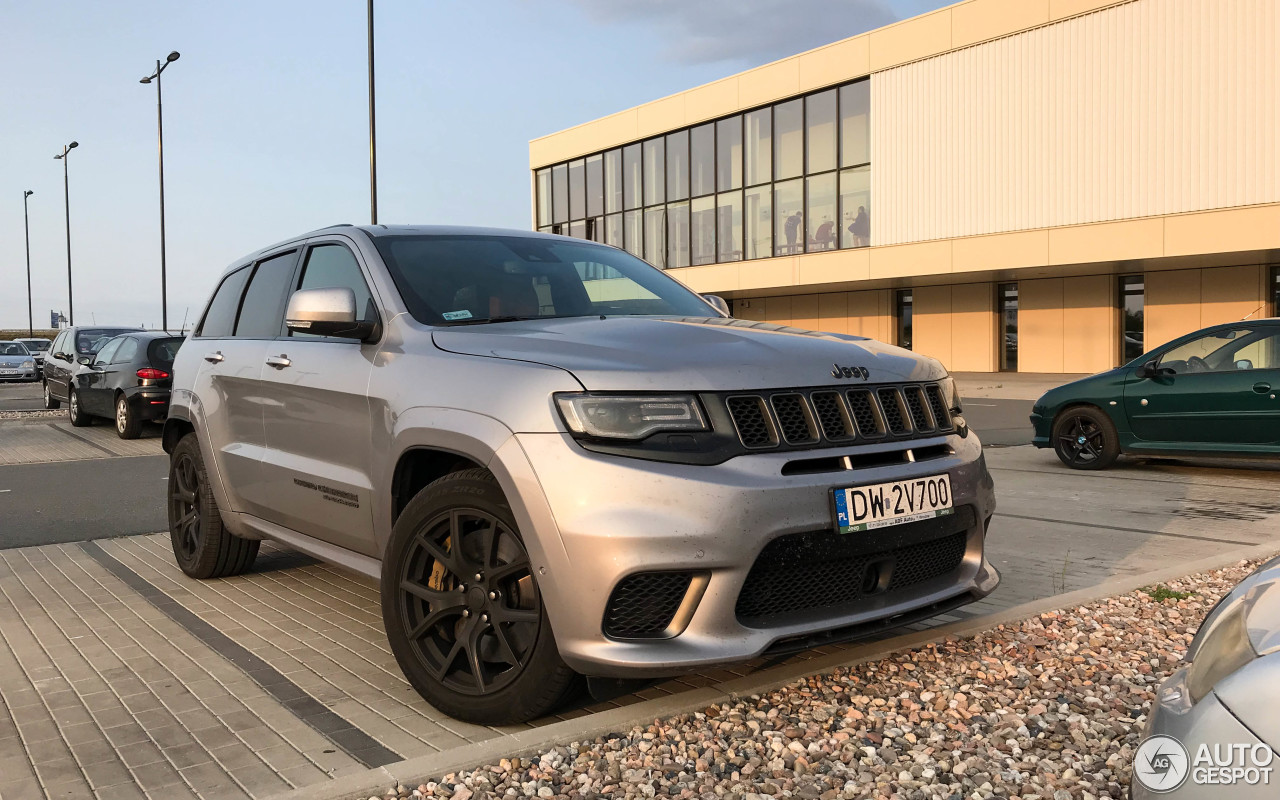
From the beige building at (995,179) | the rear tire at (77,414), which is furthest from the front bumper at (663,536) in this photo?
the beige building at (995,179)

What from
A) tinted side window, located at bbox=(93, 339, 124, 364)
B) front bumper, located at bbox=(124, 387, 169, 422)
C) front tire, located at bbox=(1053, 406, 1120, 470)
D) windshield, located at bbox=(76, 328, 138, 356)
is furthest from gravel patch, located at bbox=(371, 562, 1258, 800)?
windshield, located at bbox=(76, 328, 138, 356)

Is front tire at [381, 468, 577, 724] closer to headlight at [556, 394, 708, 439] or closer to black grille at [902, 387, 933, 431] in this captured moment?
headlight at [556, 394, 708, 439]

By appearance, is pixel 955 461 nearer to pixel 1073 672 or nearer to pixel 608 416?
pixel 1073 672

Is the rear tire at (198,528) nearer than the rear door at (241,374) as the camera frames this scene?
No

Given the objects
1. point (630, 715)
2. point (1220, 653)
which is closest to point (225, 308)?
point (630, 715)

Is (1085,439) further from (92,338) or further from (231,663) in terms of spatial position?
(92,338)

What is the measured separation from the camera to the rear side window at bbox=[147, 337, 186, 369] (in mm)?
15281

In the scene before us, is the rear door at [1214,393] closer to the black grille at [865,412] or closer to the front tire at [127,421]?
the black grille at [865,412]

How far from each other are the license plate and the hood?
0.37 meters

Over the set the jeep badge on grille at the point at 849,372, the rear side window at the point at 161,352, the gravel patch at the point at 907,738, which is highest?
the rear side window at the point at 161,352

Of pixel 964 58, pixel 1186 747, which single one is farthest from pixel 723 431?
pixel 964 58

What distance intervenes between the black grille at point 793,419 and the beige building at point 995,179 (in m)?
19.0

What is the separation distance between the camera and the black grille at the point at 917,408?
12.0 ft

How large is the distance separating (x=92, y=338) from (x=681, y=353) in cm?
1813
